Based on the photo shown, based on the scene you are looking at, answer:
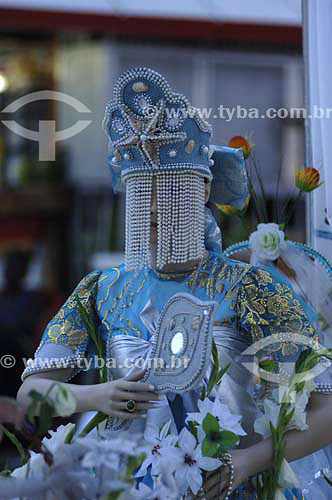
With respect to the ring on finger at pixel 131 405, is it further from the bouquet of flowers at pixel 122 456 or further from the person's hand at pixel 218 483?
the person's hand at pixel 218 483

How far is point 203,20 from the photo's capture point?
5.54 meters

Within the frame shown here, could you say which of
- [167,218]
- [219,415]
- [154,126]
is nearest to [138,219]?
[167,218]

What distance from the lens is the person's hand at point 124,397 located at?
4.57 ft

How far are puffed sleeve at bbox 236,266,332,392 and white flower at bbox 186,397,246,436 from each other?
17 cm

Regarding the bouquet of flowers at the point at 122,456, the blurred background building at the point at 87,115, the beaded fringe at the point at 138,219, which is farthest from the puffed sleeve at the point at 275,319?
the blurred background building at the point at 87,115

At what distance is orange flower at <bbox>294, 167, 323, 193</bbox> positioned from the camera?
6.02ft

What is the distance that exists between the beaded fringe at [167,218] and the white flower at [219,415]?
0.32 metres

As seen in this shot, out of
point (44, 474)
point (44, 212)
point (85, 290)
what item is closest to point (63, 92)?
point (44, 212)

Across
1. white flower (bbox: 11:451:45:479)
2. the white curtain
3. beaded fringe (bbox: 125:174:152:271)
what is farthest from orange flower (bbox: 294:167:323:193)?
white flower (bbox: 11:451:45:479)

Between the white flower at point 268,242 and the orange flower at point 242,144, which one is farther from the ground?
the orange flower at point 242,144

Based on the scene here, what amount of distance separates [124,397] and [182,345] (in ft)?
0.47

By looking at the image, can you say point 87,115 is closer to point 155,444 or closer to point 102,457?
point 155,444

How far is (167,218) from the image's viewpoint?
1.56 metres

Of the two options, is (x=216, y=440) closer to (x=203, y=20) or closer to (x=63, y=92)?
(x=203, y=20)
